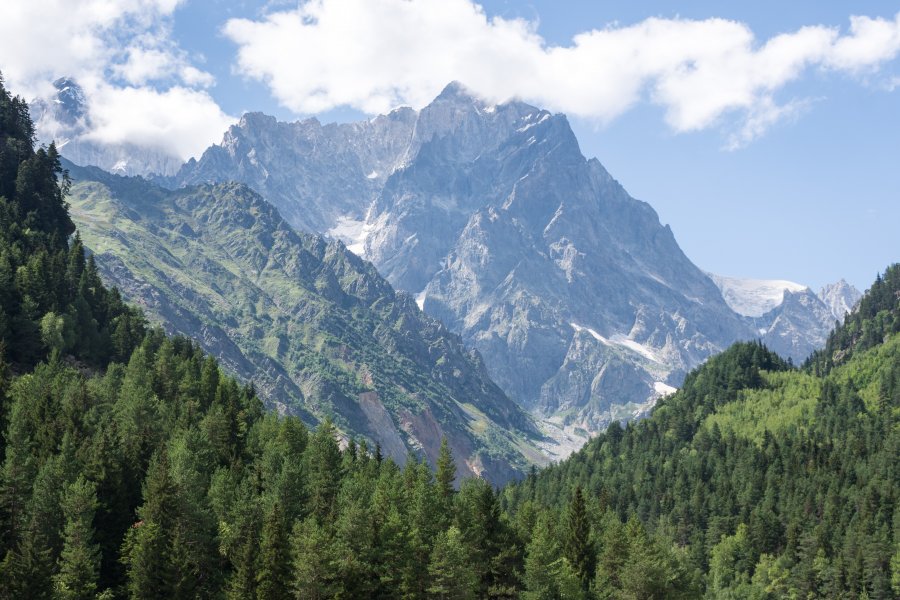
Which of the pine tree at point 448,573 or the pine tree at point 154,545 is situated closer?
the pine tree at point 448,573

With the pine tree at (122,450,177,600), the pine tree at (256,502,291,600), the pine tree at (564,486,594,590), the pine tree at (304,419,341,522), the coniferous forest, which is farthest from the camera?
the pine tree at (564,486,594,590)

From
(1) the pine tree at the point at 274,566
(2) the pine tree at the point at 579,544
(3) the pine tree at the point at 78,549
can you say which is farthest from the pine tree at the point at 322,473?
(2) the pine tree at the point at 579,544

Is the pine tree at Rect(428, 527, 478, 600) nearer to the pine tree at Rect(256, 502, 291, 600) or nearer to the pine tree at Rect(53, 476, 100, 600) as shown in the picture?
the pine tree at Rect(256, 502, 291, 600)

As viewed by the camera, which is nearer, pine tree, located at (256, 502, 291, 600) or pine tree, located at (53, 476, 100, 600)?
pine tree, located at (53, 476, 100, 600)

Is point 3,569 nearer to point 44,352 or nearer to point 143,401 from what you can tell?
point 143,401

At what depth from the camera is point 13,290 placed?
188 metres

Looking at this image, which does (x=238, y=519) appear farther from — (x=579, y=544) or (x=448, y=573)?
(x=579, y=544)

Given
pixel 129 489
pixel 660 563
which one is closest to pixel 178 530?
pixel 129 489

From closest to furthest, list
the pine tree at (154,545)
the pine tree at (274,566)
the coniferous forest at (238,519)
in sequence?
the pine tree at (274,566)
the coniferous forest at (238,519)
the pine tree at (154,545)

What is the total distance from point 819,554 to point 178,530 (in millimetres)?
→ 128202

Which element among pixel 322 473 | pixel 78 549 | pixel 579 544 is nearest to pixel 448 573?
pixel 579 544

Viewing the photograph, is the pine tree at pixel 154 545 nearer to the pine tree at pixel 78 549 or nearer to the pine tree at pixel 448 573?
the pine tree at pixel 78 549

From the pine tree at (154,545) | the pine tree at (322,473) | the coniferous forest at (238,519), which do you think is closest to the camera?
the coniferous forest at (238,519)

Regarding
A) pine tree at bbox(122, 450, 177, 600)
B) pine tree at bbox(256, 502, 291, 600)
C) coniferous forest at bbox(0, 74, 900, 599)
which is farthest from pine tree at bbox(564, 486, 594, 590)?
pine tree at bbox(122, 450, 177, 600)
